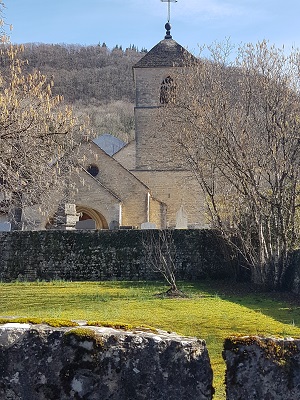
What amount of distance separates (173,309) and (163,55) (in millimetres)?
30443

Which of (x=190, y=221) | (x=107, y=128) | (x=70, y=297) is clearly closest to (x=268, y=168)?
(x=70, y=297)

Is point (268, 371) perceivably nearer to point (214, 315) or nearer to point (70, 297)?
point (214, 315)

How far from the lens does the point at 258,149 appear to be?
1911 centimetres

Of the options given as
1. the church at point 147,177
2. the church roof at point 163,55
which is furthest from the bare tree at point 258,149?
the church roof at point 163,55

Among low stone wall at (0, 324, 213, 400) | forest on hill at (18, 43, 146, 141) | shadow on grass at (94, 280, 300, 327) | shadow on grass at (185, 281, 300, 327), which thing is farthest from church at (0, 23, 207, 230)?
forest on hill at (18, 43, 146, 141)

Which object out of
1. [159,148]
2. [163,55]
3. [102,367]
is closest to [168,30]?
[163,55]

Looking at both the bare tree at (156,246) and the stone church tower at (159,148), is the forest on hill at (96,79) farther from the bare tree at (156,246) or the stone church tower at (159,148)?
the bare tree at (156,246)

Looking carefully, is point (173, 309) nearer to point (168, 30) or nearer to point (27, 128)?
point (27, 128)

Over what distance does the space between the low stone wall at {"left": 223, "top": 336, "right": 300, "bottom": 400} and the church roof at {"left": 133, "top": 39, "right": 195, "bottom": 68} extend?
122 feet

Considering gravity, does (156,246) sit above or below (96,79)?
below

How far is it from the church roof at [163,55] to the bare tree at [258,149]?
64.6 feet

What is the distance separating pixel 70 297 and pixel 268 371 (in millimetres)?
12481

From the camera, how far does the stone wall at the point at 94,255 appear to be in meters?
23.4

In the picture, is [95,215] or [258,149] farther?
[95,215]
